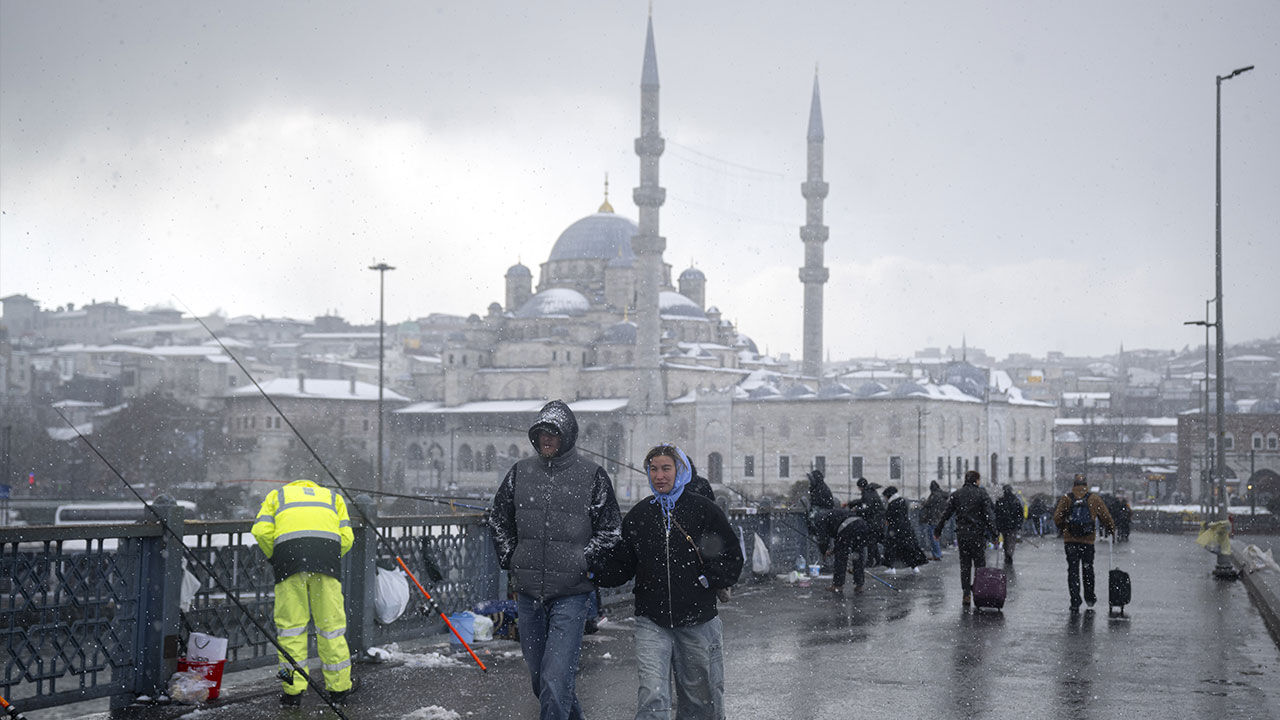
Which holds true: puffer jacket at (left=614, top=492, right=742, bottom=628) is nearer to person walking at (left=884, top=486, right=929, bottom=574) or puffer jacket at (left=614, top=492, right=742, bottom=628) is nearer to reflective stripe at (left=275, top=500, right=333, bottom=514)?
reflective stripe at (left=275, top=500, right=333, bottom=514)

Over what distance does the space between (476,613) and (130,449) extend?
58.1 metres

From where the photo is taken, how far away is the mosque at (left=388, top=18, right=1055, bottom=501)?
214ft

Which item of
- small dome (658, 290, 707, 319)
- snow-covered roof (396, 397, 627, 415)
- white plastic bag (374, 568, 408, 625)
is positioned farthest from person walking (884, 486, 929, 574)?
small dome (658, 290, 707, 319)

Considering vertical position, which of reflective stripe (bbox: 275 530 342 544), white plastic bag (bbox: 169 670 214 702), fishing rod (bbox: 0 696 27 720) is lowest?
white plastic bag (bbox: 169 670 214 702)

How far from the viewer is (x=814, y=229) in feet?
224

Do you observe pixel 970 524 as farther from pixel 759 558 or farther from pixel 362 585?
pixel 362 585

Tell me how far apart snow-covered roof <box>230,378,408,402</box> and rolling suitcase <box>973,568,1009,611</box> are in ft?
220

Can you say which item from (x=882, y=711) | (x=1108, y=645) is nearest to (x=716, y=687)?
(x=882, y=711)

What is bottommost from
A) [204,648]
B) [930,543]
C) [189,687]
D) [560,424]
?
[930,543]

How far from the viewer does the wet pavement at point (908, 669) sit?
6.50m

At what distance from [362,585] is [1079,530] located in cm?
649

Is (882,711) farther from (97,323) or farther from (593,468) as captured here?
(97,323)

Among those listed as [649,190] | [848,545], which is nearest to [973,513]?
[848,545]

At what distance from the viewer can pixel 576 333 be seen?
254ft
